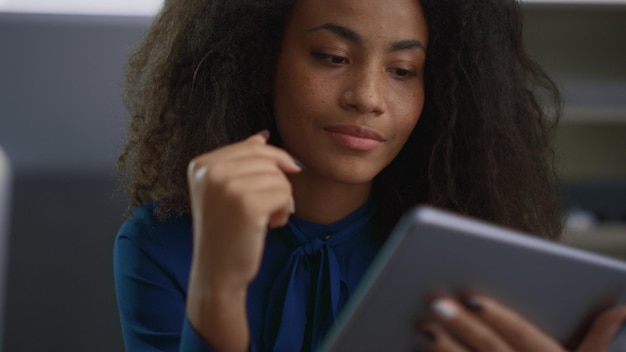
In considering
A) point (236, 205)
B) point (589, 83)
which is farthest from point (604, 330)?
point (589, 83)

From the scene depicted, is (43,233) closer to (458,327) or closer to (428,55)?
(428,55)

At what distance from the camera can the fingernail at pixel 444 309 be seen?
0.71 m

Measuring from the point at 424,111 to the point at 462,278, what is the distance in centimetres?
57

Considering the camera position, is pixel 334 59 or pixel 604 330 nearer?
pixel 604 330

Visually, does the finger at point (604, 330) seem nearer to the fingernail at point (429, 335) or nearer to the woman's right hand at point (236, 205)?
the fingernail at point (429, 335)

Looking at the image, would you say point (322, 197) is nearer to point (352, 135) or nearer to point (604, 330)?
point (352, 135)

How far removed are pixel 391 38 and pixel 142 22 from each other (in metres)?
1.36

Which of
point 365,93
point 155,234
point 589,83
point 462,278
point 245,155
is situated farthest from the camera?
point 589,83

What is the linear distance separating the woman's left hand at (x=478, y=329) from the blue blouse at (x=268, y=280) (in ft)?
1.31

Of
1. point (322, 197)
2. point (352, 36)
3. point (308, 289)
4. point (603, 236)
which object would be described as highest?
point (352, 36)

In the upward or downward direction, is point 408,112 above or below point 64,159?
above

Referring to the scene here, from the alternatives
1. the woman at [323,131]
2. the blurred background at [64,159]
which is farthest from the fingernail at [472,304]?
the blurred background at [64,159]

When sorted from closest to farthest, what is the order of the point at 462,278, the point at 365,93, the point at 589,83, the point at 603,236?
1. the point at 462,278
2. the point at 365,93
3. the point at 603,236
4. the point at 589,83

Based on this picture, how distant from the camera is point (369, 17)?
3.45ft
